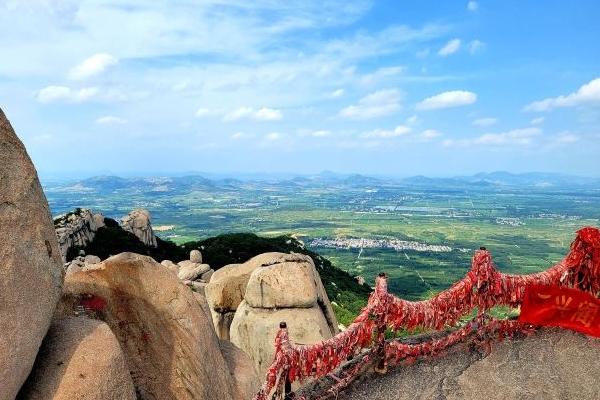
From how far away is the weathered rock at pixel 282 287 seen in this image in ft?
55.0

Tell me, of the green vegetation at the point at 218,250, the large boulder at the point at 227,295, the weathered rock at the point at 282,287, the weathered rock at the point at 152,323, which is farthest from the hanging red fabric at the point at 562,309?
the green vegetation at the point at 218,250

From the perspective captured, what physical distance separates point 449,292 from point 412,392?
243 centimetres

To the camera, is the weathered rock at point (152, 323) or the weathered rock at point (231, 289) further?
the weathered rock at point (231, 289)

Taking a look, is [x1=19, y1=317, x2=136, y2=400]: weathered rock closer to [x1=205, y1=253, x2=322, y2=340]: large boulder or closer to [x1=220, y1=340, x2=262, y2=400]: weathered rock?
[x1=220, y1=340, x2=262, y2=400]: weathered rock

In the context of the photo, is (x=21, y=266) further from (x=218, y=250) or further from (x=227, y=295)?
(x=218, y=250)

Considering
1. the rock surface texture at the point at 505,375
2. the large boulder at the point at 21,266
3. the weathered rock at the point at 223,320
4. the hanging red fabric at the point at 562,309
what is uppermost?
the large boulder at the point at 21,266

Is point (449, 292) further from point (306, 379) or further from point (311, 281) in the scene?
point (311, 281)

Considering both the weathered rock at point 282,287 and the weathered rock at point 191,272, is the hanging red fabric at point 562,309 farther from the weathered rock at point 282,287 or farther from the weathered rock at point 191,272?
the weathered rock at point 191,272

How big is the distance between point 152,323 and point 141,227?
1854 inches

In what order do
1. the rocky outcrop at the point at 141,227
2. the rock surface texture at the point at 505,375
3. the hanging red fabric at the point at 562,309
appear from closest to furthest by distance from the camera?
the rock surface texture at the point at 505,375
the hanging red fabric at the point at 562,309
the rocky outcrop at the point at 141,227

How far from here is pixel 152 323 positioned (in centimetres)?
914

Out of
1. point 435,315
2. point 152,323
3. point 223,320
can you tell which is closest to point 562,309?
point 435,315

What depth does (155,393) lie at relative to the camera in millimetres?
8984

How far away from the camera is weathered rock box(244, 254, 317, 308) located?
1677 centimetres
